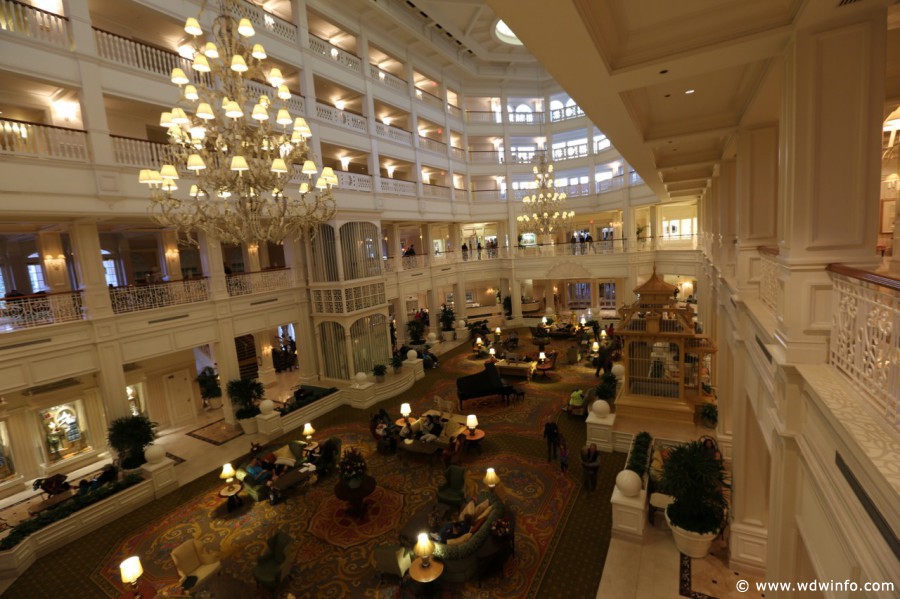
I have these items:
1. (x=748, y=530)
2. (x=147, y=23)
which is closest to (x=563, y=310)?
(x=748, y=530)

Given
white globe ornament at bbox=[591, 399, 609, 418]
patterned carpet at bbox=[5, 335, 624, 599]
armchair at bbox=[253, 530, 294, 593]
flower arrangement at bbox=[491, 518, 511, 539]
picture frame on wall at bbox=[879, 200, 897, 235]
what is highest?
picture frame on wall at bbox=[879, 200, 897, 235]

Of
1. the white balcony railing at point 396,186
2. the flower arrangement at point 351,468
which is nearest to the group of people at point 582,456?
the flower arrangement at point 351,468

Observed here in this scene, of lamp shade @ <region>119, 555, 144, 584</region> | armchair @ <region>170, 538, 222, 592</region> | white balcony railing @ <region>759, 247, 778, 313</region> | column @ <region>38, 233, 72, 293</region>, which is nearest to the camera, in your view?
white balcony railing @ <region>759, 247, 778, 313</region>

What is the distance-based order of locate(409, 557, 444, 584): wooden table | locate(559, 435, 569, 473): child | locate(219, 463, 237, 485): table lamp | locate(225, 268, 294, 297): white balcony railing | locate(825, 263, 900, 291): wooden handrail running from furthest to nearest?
locate(225, 268, 294, 297): white balcony railing, locate(219, 463, 237, 485): table lamp, locate(559, 435, 569, 473): child, locate(409, 557, 444, 584): wooden table, locate(825, 263, 900, 291): wooden handrail

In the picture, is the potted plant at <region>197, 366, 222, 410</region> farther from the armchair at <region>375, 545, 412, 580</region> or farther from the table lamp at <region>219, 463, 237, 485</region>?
the armchair at <region>375, 545, 412, 580</region>

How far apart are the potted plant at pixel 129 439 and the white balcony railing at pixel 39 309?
2627mm

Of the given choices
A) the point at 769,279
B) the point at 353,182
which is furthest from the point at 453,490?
the point at 353,182

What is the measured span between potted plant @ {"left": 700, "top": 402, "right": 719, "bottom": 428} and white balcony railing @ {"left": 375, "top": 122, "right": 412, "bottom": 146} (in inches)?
569

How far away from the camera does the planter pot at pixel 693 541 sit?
6.29m

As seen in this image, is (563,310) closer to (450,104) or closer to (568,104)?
(568,104)

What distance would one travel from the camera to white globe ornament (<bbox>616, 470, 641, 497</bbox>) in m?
6.96

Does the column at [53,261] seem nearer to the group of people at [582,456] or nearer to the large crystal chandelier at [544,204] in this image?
the group of people at [582,456]

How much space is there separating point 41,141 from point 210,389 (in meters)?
8.78

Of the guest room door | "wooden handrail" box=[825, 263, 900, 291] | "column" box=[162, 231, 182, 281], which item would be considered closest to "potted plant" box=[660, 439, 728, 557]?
"wooden handrail" box=[825, 263, 900, 291]
